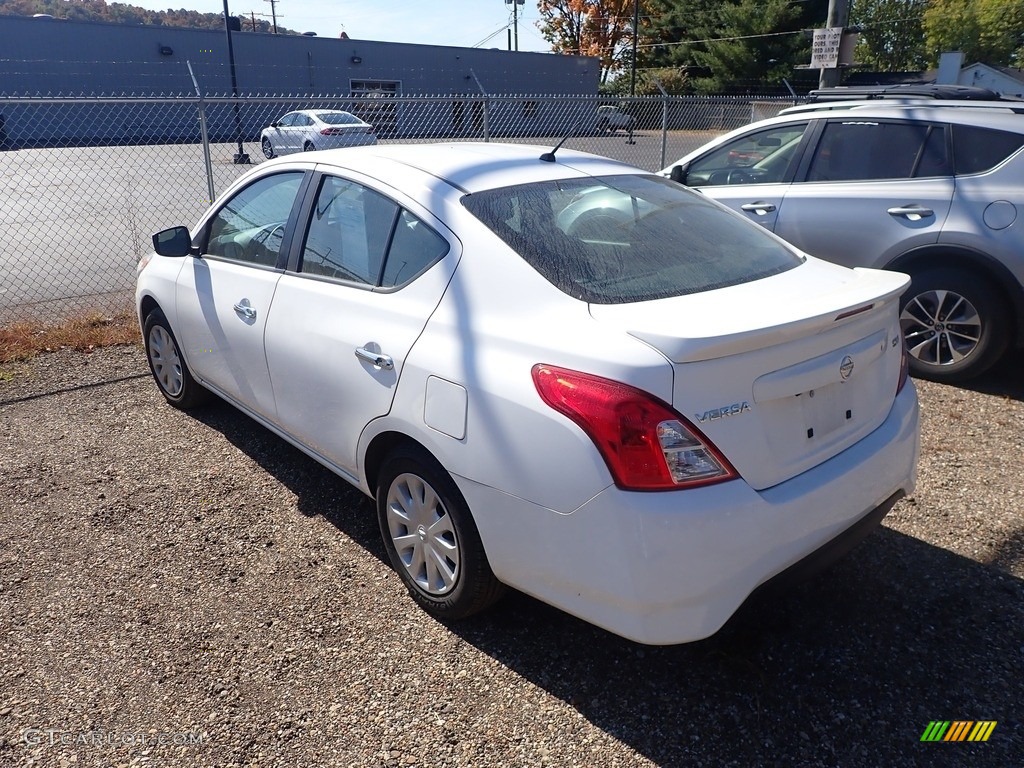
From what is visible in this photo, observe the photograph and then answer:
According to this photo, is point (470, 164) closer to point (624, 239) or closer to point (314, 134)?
point (624, 239)

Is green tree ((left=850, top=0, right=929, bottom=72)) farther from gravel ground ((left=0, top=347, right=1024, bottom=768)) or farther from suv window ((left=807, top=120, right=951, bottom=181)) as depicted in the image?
gravel ground ((left=0, top=347, right=1024, bottom=768))

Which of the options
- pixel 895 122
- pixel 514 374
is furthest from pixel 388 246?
pixel 895 122

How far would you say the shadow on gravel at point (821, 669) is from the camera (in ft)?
7.84

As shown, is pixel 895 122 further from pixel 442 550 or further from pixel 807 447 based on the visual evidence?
pixel 442 550

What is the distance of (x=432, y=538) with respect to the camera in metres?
2.86

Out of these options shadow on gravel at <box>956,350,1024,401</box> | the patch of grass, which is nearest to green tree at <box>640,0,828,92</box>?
shadow on gravel at <box>956,350,1024,401</box>

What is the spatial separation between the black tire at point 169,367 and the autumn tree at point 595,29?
55730 mm

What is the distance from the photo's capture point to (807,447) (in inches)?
96.0

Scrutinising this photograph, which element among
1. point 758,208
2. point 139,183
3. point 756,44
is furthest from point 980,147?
point 756,44

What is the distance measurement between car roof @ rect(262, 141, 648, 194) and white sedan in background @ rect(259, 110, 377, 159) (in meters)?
10.1

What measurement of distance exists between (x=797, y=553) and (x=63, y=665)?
2.53m

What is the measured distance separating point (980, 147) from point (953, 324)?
116 cm

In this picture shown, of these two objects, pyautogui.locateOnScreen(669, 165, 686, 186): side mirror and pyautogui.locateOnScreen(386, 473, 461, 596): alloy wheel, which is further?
pyautogui.locateOnScreen(669, 165, 686, 186): side mirror

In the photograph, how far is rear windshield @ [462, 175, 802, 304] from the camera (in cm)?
269
